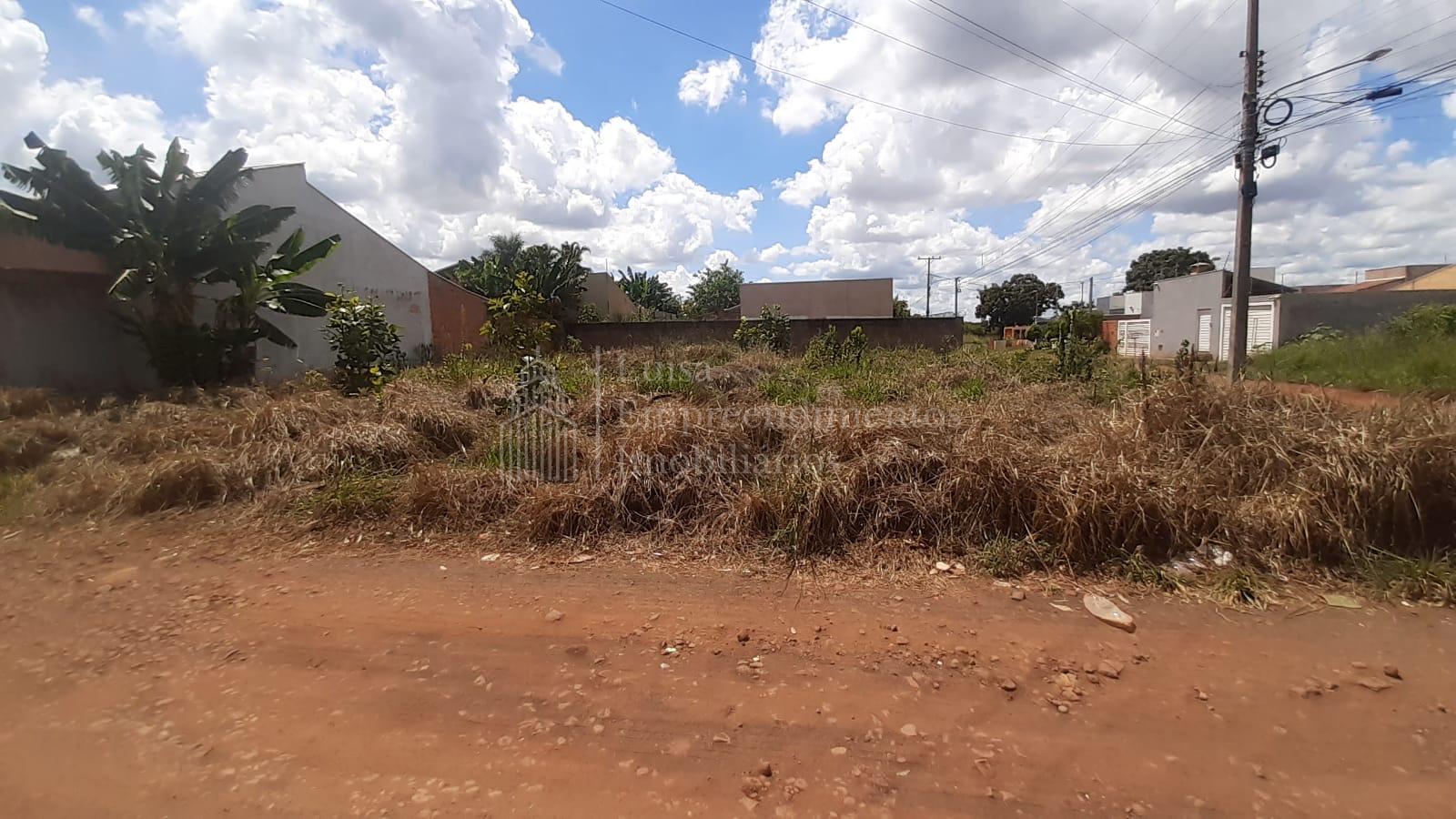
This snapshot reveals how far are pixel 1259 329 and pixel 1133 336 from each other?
846 centimetres

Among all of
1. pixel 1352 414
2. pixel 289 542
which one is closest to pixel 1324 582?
pixel 1352 414

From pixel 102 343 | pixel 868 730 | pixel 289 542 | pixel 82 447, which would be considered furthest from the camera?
pixel 102 343

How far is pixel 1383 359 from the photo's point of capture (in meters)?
11.7

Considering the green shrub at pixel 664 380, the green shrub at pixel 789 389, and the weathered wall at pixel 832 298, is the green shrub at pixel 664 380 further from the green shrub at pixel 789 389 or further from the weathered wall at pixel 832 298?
the weathered wall at pixel 832 298

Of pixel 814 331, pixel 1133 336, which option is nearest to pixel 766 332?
pixel 814 331

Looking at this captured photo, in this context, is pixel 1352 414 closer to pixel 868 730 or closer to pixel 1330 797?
pixel 1330 797

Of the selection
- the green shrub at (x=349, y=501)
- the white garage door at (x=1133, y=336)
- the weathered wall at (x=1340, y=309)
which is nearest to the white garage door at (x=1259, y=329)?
the weathered wall at (x=1340, y=309)

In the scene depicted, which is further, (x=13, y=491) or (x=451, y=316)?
(x=451, y=316)

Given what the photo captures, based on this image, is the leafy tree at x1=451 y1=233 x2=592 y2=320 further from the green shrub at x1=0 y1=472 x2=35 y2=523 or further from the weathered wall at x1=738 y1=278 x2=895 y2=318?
the green shrub at x1=0 y1=472 x2=35 y2=523

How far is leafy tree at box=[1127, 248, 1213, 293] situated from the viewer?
173 ft

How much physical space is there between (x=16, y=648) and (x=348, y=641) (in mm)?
1597

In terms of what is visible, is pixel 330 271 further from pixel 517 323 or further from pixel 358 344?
pixel 358 344

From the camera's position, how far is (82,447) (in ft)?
20.2

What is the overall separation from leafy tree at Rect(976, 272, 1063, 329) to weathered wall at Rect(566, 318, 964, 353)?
113 feet
